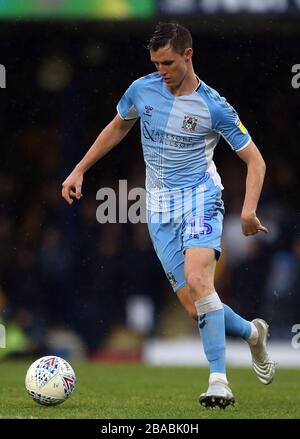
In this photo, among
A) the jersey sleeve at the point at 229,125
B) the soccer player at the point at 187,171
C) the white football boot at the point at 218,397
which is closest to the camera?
the white football boot at the point at 218,397

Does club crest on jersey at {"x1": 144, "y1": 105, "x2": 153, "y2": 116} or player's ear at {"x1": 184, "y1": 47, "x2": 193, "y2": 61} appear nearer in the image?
player's ear at {"x1": 184, "y1": 47, "x2": 193, "y2": 61}

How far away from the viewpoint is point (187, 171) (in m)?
6.82

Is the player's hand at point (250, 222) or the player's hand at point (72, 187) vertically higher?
the player's hand at point (72, 187)

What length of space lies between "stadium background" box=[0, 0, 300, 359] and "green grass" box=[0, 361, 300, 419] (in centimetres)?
203

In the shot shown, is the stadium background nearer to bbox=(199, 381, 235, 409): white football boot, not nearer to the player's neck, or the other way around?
the player's neck

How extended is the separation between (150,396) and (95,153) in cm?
177

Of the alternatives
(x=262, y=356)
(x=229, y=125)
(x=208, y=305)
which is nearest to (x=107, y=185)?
(x=262, y=356)

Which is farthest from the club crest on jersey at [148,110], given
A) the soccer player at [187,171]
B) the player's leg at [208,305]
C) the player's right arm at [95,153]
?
the player's leg at [208,305]

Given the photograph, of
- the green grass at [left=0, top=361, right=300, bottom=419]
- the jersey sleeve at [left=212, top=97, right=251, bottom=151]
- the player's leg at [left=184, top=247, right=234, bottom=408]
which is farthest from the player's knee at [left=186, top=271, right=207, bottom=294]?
the jersey sleeve at [left=212, top=97, right=251, bottom=151]

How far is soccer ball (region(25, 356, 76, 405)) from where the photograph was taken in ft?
21.2

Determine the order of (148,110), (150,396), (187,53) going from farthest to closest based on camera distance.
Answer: (150,396) < (148,110) < (187,53)

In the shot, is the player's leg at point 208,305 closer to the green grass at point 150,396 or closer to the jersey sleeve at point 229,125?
the green grass at point 150,396

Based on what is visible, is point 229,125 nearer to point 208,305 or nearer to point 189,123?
point 189,123

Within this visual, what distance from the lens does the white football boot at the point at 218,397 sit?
6.15 m
